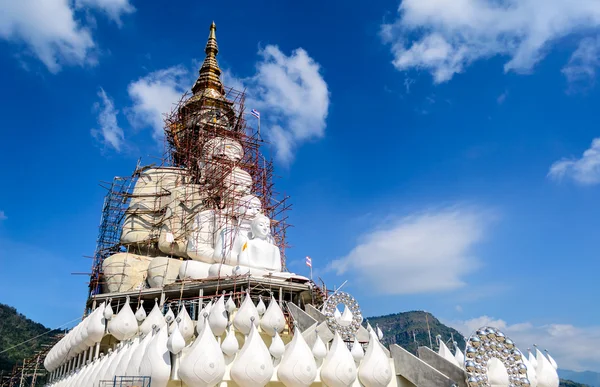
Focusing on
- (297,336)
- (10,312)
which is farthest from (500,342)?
(10,312)

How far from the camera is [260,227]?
76.5 ft

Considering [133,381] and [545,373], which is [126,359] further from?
[545,373]

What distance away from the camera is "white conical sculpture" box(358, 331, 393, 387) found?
13305mm

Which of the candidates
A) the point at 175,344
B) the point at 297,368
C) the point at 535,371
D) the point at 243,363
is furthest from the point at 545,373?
the point at 175,344

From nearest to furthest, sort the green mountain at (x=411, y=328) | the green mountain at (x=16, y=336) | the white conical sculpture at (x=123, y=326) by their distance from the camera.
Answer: the white conical sculpture at (x=123, y=326) < the green mountain at (x=16, y=336) < the green mountain at (x=411, y=328)

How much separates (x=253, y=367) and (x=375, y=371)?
356 centimetres

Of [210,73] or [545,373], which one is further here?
[210,73]

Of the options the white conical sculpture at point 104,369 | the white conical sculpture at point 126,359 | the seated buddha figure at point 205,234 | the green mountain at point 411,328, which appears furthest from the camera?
the green mountain at point 411,328

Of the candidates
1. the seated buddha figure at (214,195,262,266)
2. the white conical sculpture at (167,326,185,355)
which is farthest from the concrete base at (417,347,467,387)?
the seated buddha figure at (214,195,262,266)

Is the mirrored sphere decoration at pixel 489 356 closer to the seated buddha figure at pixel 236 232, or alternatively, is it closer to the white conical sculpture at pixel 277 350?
the white conical sculpture at pixel 277 350

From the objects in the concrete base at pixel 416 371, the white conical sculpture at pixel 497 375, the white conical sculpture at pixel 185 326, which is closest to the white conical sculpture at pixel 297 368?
the concrete base at pixel 416 371

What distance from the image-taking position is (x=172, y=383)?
12617 mm

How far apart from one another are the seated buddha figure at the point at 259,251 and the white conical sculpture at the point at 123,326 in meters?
5.58

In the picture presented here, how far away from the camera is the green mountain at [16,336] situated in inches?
1762
